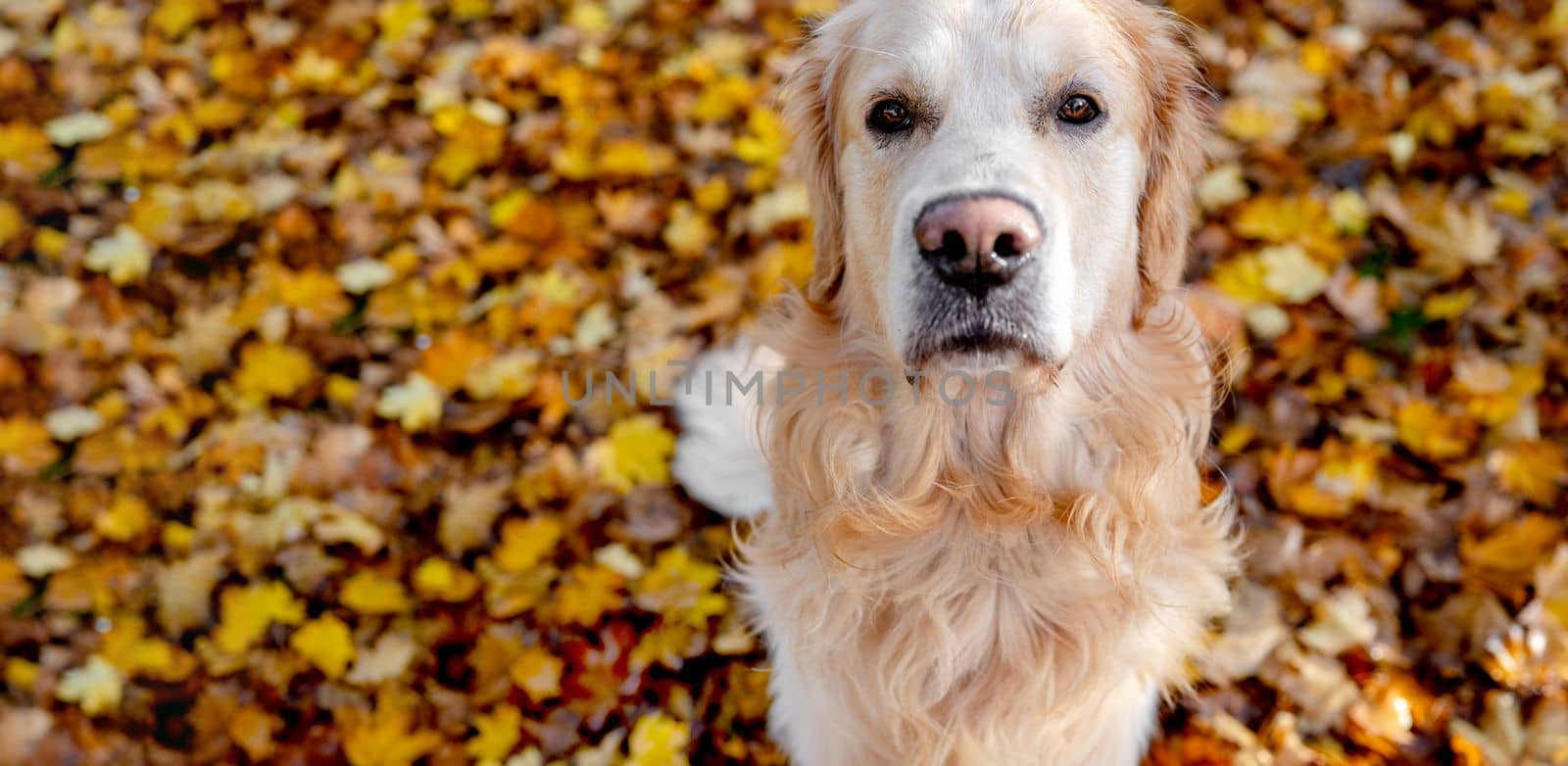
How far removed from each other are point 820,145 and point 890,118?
0.30 m

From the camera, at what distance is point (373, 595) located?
2.89 metres

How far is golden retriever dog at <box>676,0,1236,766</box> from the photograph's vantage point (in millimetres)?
1882

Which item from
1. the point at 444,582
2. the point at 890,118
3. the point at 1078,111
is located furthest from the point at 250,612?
the point at 1078,111

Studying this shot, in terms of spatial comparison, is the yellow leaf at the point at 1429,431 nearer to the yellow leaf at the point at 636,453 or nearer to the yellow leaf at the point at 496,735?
the yellow leaf at the point at 636,453

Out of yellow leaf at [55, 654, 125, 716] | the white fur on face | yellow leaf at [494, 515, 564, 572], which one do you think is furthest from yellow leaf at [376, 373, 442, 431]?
the white fur on face

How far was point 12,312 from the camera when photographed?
3.60 metres

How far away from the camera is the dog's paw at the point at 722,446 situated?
2.90 m

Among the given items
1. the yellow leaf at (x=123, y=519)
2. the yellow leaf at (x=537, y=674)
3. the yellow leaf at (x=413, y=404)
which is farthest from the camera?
the yellow leaf at (x=413, y=404)

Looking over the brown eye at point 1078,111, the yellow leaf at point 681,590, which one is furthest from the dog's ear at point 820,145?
the yellow leaf at point 681,590

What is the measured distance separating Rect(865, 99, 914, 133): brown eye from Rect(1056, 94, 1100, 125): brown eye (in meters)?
0.29

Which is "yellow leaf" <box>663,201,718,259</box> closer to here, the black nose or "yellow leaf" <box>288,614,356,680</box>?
"yellow leaf" <box>288,614,356,680</box>

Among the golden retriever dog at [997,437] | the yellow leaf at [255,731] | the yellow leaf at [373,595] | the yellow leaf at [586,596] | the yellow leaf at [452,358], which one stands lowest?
the yellow leaf at [255,731]

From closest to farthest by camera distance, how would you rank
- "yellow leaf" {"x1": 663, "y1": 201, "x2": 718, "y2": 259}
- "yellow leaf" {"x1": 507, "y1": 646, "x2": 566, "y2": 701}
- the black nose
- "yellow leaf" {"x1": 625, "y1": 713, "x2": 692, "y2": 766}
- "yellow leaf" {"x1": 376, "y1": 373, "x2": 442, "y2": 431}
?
the black nose
"yellow leaf" {"x1": 625, "y1": 713, "x2": 692, "y2": 766}
"yellow leaf" {"x1": 507, "y1": 646, "x2": 566, "y2": 701}
"yellow leaf" {"x1": 376, "y1": 373, "x2": 442, "y2": 431}
"yellow leaf" {"x1": 663, "y1": 201, "x2": 718, "y2": 259}

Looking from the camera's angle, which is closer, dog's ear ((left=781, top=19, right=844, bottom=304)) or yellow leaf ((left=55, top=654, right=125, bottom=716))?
dog's ear ((left=781, top=19, right=844, bottom=304))
